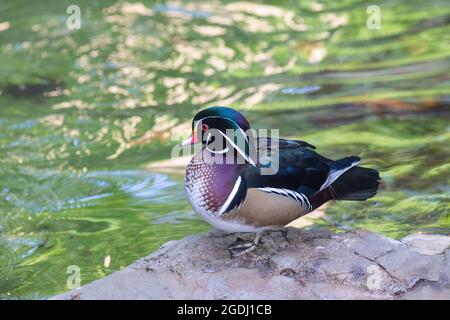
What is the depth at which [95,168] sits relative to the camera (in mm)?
6414

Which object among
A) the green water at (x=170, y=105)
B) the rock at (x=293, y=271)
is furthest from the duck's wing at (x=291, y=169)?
the green water at (x=170, y=105)

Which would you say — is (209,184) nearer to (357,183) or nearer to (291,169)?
(291,169)

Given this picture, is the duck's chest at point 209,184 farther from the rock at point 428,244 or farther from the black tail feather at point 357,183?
the rock at point 428,244

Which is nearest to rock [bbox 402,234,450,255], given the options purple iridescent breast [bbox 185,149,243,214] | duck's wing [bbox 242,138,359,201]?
duck's wing [bbox 242,138,359,201]

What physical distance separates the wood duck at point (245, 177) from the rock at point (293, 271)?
0.15m

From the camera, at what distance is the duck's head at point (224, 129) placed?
3.71 metres

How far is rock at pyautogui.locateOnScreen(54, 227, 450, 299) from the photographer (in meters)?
3.51

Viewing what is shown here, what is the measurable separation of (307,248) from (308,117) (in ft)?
10.8

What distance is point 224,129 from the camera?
3.72 meters

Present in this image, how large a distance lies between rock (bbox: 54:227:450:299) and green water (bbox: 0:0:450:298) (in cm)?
104

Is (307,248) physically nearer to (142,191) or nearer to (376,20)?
(142,191)

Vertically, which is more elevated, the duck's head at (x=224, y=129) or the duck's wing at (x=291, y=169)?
the duck's head at (x=224, y=129)

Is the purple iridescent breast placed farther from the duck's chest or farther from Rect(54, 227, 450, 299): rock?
Rect(54, 227, 450, 299): rock

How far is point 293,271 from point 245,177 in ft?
1.60
